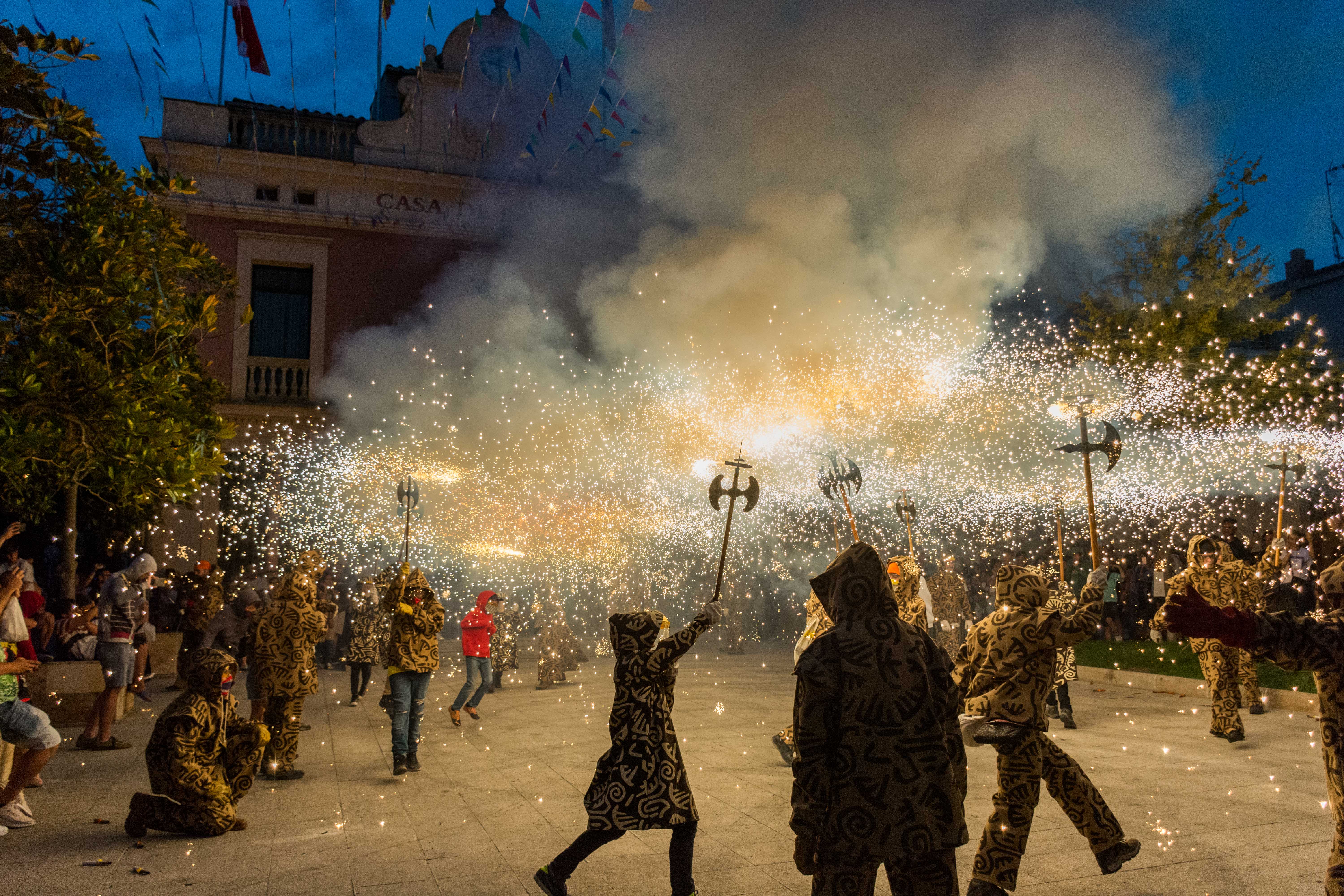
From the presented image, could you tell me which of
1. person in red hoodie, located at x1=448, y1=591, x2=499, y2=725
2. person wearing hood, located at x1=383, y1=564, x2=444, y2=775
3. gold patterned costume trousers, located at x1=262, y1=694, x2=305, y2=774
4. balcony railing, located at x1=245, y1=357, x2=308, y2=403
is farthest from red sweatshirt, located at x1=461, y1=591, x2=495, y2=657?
balcony railing, located at x1=245, y1=357, x2=308, y2=403

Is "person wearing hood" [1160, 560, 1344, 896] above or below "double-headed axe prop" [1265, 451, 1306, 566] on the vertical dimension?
below

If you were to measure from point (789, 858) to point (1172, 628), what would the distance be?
8.00 ft

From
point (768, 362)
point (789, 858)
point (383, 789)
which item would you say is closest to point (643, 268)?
point (768, 362)

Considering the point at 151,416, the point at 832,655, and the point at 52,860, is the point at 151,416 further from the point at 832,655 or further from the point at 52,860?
the point at 832,655

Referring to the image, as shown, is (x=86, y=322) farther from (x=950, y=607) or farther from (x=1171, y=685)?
(x=1171, y=685)

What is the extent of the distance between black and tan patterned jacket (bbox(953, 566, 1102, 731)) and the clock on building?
14.9 m

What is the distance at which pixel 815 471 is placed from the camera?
18.0 meters

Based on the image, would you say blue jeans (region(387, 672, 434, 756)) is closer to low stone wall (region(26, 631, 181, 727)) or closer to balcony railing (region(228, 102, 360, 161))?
low stone wall (region(26, 631, 181, 727))

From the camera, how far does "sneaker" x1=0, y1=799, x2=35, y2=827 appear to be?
5.14m

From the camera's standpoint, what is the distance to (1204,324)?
16.0m

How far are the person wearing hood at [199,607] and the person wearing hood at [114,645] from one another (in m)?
2.61

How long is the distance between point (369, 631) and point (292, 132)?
10488 millimetres

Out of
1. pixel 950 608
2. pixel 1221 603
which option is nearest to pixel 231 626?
pixel 950 608

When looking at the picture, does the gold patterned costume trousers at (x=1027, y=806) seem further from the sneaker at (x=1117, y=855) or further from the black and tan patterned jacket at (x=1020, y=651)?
the black and tan patterned jacket at (x=1020, y=651)
